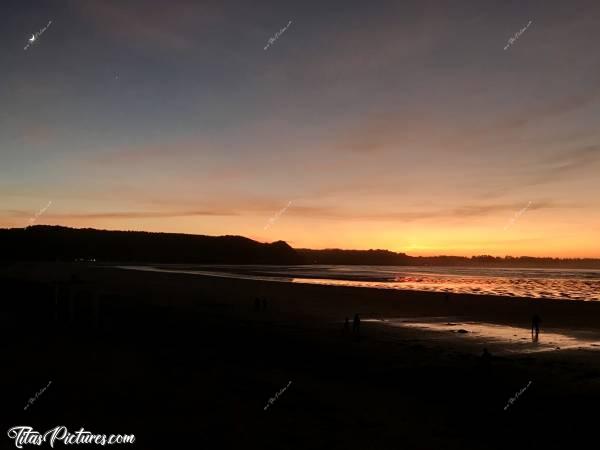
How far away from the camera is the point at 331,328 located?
2569 centimetres

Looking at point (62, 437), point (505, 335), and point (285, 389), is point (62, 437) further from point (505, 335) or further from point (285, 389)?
point (505, 335)

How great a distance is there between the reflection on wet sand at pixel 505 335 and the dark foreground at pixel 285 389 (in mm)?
2126

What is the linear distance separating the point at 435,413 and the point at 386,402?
1.27 meters

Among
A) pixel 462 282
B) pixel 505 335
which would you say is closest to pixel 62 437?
pixel 505 335

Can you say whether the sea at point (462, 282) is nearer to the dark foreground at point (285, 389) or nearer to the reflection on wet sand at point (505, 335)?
the reflection on wet sand at point (505, 335)

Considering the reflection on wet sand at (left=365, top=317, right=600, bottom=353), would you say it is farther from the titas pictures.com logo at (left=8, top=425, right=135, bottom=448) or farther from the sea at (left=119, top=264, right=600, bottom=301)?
the sea at (left=119, top=264, right=600, bottom=301)

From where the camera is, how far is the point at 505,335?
25.3 m

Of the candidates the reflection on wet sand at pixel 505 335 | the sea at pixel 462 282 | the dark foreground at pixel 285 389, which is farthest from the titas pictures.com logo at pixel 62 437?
the sea at pixel 462 282

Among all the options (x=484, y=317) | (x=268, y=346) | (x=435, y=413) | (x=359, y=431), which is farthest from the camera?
(x=484, y=317)

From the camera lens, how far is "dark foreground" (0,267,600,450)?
10320 mm

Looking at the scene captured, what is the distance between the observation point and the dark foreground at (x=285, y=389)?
1032 centimetres

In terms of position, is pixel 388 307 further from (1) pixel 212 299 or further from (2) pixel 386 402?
(2) pixel 386 402

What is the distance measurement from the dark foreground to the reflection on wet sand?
2.13 m

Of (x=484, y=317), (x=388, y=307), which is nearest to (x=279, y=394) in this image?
(x=484, y=317)
